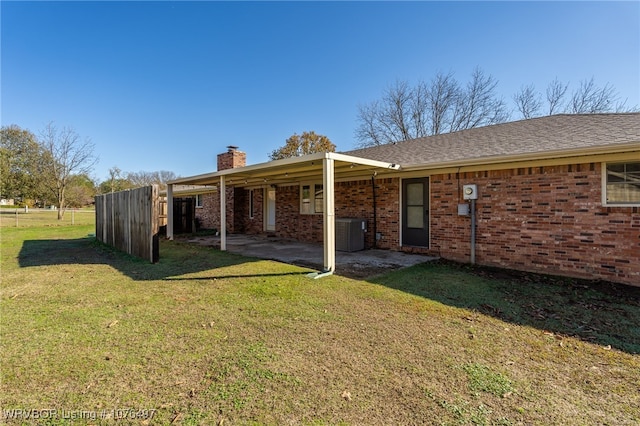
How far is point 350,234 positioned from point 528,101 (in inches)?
871

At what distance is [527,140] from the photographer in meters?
7.19

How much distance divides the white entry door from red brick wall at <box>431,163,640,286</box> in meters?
7.96

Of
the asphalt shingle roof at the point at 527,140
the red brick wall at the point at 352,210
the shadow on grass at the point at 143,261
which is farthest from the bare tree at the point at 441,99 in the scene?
the shadow on grass at the point at 143,261

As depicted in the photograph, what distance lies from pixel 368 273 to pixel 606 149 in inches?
186

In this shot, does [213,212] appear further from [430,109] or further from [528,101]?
[528,101]

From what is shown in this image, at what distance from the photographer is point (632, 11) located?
9.09 m

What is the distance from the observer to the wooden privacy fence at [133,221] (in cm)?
741

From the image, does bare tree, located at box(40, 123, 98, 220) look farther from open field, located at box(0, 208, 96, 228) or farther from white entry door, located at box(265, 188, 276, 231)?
white entry door, located at box(265, 188, 276, 231)

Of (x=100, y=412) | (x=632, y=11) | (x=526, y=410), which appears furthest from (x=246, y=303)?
(x=632, y=11)

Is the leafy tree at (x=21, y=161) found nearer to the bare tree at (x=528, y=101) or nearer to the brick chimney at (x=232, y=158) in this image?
the brick chimney at (x=232, y=158)

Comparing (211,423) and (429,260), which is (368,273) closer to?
(429,260)

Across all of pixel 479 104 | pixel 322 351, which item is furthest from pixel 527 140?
pixel 479 104

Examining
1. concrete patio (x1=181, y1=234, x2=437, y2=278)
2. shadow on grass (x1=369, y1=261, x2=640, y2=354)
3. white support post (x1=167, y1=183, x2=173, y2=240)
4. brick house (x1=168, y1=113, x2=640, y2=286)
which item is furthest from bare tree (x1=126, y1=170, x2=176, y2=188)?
shadow on grass (x1=369, y1=261, x2=640, y2=354)

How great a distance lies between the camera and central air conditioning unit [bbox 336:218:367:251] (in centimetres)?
891
